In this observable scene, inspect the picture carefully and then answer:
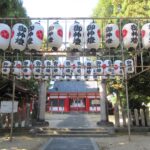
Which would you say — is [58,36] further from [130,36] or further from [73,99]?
[73,99]

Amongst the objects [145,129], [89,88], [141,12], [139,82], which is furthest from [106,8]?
[89,88]

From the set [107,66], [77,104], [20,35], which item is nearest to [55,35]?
[20,35]

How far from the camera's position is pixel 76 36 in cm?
1077

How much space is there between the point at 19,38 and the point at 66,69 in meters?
6.55

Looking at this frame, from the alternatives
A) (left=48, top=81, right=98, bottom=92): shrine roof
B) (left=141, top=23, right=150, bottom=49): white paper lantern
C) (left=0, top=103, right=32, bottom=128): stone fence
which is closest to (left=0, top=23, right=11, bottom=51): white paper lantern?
(left=141, top=23, right=150, bottom=49): white paper lantern

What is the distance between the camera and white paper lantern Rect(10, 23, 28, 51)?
34.9ft

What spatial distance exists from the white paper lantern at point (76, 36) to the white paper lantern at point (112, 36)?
97 cm

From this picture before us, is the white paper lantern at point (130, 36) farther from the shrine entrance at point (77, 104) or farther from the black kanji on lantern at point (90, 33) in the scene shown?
the shrine entrance at point (77, 104)

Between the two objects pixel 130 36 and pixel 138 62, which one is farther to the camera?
pixel 138 62

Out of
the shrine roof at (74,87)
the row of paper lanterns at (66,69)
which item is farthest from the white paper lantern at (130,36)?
the shrine roof at (74,87)

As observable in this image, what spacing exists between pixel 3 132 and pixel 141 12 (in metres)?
10.6

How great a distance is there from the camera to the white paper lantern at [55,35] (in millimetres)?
10656

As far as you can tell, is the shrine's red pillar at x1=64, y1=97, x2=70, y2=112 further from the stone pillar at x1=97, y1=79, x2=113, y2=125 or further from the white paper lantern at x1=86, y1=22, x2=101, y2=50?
the white paper lantern at x1=86, y1=22, x2=101, y2=50

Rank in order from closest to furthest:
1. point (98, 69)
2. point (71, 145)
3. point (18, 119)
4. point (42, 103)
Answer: point (71, 145)
point (98, 69)
point (18, 119)
point (42, 103)
